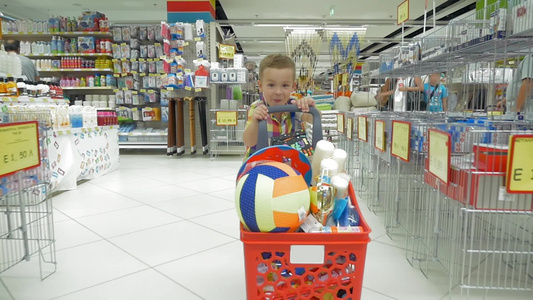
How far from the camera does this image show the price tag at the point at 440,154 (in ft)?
4.79

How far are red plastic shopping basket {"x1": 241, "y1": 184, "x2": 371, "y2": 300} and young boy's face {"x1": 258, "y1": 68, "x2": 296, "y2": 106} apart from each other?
94 cm

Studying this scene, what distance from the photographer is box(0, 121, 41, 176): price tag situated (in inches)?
58.2

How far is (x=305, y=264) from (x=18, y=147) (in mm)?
1430

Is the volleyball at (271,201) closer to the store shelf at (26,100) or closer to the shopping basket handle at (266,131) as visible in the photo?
the shopping basket handle at (266,131)

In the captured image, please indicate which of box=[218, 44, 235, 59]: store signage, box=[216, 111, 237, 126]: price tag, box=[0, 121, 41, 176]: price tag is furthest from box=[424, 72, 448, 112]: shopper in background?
box=[218, 44, 235, 59]: store signage

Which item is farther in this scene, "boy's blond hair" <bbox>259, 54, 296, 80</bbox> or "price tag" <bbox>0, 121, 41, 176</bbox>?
"boy's blond hair" <bbox>259, 54, 296, 80</bbox>

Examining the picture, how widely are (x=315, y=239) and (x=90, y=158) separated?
4182 millimetres

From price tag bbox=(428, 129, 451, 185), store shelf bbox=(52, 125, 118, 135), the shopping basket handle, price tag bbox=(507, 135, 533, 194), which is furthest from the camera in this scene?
store shelf bbox=(52, 125, 118, 135)

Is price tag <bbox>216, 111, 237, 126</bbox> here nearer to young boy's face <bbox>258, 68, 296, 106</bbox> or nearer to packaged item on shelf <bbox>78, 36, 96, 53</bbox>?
packaged item on shelf <bbox>78, 36, 96, 53</bbox>

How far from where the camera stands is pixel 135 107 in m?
7.23

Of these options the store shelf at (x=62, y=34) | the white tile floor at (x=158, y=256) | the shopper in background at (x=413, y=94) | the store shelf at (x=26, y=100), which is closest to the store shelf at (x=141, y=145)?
the store shelf at (x=62, y=34)

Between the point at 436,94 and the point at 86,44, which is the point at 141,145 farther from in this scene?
the point at 436,94

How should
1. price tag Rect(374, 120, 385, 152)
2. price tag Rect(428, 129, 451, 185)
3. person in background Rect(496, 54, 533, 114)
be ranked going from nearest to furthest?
price tag Rect(428, 129, 451, 185) → person in background Rect(496, 54, 533, 114) → price tag Rect(374, 120, 385, 152)

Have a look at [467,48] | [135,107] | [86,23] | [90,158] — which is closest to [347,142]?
[467,48]
